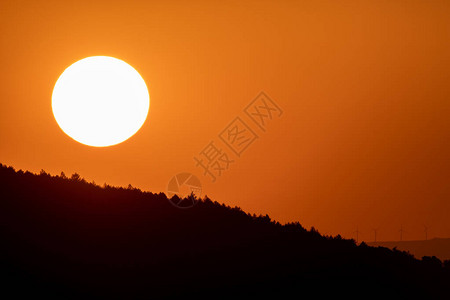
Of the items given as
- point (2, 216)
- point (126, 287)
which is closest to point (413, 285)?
point (126, 287)

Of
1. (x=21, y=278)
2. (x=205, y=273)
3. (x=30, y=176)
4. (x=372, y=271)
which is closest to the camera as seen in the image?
(x=21, y=278)

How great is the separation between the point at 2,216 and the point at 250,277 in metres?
8.56

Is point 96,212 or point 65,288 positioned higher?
point 96,212

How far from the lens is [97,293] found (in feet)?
60.0

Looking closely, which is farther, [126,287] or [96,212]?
[96,212]

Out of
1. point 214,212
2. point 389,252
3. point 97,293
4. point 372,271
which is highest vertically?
point 214,212

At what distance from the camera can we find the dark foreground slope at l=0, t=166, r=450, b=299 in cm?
1906

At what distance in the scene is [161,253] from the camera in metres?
21.3

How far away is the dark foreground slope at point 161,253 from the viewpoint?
19062 mm

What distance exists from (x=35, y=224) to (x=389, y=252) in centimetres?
1423

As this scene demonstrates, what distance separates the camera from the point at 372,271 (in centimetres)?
2330

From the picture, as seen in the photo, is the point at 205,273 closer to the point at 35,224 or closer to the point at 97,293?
the point at 97,293

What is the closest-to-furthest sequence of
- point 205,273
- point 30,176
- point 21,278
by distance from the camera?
1. point 21,278
2. point 205,273
3. point 30,176

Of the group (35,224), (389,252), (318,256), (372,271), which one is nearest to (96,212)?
(35,224)
